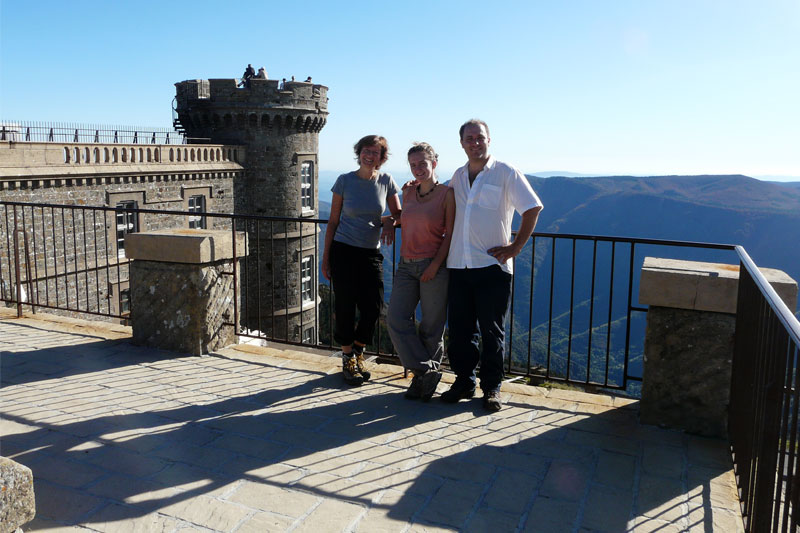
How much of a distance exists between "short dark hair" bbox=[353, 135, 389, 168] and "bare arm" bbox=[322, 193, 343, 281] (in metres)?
0.35

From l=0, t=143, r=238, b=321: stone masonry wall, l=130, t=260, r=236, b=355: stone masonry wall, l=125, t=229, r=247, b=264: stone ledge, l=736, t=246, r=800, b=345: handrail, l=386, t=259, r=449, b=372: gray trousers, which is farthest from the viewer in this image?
l=0, t=143, r=238, b=321: stone masonry wall

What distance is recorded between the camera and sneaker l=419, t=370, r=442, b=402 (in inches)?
169

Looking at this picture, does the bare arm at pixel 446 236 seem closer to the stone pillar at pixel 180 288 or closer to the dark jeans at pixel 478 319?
the dark jeans at pixel 478 319

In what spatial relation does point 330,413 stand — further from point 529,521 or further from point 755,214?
point 755,214

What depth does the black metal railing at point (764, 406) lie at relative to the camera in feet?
6.53

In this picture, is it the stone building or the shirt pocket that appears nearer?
the shirt pocket

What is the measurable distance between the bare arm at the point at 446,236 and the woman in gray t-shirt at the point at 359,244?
1.81 ft

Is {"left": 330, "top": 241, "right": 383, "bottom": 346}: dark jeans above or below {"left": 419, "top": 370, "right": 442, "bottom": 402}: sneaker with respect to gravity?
Answer: above

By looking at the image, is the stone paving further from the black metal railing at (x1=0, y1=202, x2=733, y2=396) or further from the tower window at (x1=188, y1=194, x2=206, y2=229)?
the tower window at (x1=188, y1=194, x2=206, y2=229)

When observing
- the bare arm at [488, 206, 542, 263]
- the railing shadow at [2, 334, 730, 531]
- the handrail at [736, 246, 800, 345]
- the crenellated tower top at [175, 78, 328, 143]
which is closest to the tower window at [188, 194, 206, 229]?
the crenellated tower top at [175, 78, 328, 143]

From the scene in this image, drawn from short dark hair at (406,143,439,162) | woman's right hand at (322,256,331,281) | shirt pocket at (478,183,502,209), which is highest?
short dark hair at (406,143,439,162)

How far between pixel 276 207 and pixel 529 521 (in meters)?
25.4

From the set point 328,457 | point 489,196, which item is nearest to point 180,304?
point 328,457

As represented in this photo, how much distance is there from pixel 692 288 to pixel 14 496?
11.7ft
